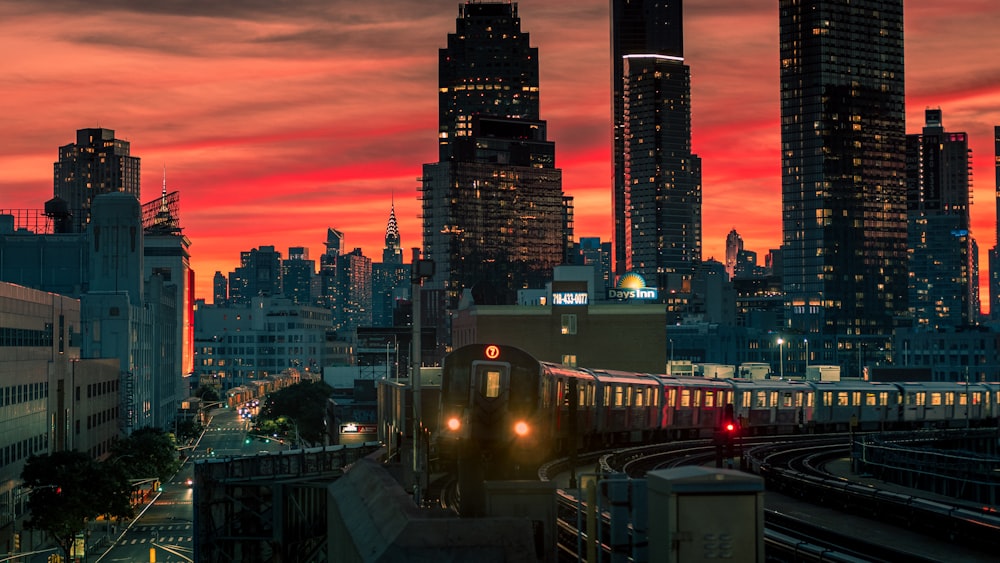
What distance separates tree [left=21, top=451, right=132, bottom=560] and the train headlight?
1888 inches

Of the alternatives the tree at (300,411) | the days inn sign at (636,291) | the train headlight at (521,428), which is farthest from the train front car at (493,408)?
the days inn sign at (636,291)

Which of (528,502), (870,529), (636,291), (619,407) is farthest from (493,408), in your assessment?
(636,291)

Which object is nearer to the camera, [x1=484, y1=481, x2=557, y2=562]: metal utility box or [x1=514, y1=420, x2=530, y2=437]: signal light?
[x1=484, y1=481, x2=557, y2=562]: metal utility box

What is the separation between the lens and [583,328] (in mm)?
159500

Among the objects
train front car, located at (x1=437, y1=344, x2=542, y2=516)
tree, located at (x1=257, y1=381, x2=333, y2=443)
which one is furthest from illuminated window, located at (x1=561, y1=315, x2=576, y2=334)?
train front car, located at (x1=437, y1=344, x2=542, y2=516)

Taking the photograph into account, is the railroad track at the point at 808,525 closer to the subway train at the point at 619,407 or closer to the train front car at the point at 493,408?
the train front car at the point at 493,408

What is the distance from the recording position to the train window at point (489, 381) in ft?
149

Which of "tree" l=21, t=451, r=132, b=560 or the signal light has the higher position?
the signal light

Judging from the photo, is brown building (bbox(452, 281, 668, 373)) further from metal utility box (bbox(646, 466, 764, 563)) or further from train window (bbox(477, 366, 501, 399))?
metal utility box (bbox(646, 466, 764, 563))

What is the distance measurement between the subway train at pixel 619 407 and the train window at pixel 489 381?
0.03m

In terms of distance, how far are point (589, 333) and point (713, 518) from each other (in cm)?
14244

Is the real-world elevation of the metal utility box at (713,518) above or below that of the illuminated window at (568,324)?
below

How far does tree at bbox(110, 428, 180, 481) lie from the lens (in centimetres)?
11864

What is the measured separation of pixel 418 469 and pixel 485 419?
3327mm
